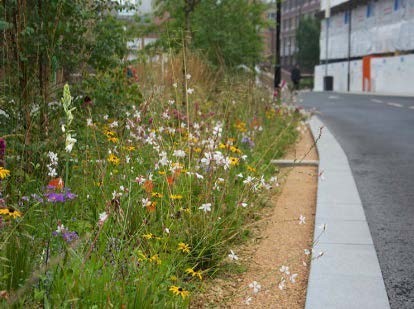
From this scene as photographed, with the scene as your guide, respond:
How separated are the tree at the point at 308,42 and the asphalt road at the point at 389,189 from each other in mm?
64513

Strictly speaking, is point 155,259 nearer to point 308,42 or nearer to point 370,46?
point 370,46

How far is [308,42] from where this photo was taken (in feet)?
265

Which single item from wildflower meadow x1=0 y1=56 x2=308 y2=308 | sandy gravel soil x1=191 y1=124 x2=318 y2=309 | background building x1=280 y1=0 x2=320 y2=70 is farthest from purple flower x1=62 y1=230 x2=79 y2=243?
background building x1=280 y1=0 x2=320 y2=70

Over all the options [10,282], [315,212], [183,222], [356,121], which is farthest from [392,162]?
[356,121]

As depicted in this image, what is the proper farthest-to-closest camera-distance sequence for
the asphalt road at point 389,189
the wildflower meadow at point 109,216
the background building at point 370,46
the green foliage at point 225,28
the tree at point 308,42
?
the tree at point 308,42 → the background building at point 370,46 → the green foliage at point 225,28 → the asphalt road at point 389,189 → the wildflower meadow at point 109,216

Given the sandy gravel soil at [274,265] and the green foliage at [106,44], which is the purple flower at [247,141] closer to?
the sandy gravel soil at [274,265]

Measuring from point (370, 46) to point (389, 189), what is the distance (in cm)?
5118

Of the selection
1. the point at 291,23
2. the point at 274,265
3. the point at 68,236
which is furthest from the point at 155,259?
the point at 291,23

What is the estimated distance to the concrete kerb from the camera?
3555 millimetres

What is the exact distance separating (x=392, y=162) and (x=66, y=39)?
551 cm

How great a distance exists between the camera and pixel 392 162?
31.9ft

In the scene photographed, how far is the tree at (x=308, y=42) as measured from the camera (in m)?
79.9

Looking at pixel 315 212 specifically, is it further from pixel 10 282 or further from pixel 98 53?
pixel 10 282

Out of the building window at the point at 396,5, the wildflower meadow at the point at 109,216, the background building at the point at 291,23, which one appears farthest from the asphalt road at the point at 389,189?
the background building at the point at 291,23
